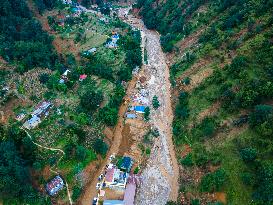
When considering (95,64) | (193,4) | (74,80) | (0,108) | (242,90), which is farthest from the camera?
(193,4)

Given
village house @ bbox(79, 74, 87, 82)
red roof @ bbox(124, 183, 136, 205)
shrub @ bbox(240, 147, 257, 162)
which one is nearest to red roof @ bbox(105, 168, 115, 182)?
red roof @ bbox(124, 183, 136, 205)

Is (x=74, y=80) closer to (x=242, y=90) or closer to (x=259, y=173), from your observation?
(x=242, y=90)

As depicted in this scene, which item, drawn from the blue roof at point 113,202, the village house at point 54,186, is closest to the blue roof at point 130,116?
the blue roof at point 113,202

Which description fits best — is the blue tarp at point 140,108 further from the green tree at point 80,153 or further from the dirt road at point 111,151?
the green tree at point 80,153

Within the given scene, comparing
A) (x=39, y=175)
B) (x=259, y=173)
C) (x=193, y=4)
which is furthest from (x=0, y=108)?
(x=193, y=4)

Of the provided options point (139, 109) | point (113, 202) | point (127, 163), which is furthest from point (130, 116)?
point (113, 202)

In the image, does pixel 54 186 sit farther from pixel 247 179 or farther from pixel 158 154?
pixel 247 179
